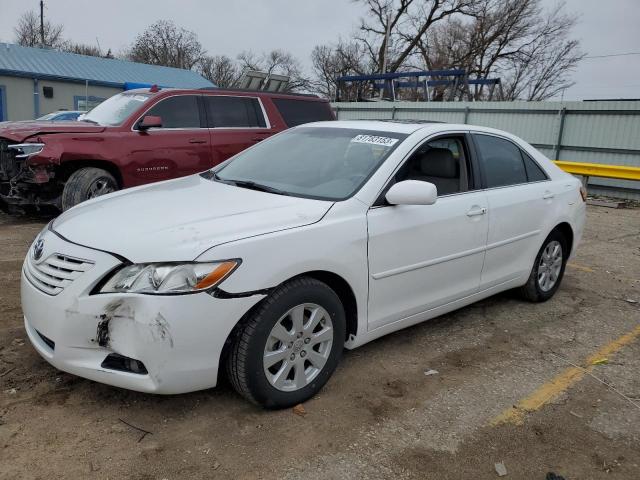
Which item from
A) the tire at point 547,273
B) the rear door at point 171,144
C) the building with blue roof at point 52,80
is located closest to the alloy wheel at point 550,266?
the tire at point 547,273

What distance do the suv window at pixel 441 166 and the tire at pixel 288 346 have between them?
1058mm

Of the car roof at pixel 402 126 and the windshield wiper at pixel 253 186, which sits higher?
the car roof at pixel 402 126

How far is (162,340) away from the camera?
2.50m

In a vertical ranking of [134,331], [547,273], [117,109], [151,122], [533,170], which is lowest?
[547,273]

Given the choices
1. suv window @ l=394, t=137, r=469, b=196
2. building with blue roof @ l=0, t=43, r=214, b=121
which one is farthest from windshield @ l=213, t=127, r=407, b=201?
building with blue roof @ l=0, t=43, r=214, b=121

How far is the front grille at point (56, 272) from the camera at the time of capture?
267 cm

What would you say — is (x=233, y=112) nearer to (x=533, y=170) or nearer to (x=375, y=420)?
(x=533, y=170)

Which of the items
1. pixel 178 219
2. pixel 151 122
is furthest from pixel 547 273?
pixel 151 122

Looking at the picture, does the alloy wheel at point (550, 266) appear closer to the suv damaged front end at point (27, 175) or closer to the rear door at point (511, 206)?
the rear door at point (511, 206)

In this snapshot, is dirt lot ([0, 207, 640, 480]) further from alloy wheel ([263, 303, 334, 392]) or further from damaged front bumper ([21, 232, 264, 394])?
damaged front bumper ([21, 232, 264, 394])

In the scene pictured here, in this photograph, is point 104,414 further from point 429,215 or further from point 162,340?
point 429,215

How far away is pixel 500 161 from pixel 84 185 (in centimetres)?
491

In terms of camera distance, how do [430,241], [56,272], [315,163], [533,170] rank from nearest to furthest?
1. [56,272]
2. [430,241]
3. [315,163]
4. [533,170]

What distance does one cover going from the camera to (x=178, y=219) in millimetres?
2900
